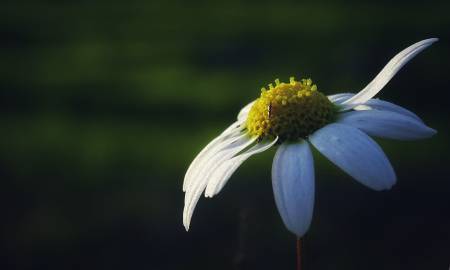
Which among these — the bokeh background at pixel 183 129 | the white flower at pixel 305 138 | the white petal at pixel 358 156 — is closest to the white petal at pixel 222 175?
the white flower at pixel 305 138

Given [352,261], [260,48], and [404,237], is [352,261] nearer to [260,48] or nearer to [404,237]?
[404,237]

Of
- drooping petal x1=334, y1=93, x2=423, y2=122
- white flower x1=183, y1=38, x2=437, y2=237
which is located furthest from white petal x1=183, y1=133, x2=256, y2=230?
drooping petal x1=334, y1=93, x2=423, y2=122

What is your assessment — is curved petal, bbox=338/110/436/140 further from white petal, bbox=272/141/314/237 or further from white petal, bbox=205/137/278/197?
white petal, bbox=205/137/278/197

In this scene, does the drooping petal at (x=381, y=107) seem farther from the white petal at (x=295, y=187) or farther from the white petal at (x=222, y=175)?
the white petal at (x=222, y=175)

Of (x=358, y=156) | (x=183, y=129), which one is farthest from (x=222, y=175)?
(x=183, y=129)

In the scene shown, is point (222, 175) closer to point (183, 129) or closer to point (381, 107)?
point (381, 107)

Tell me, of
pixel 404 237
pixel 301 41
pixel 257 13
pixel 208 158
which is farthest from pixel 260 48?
pixel 208 158

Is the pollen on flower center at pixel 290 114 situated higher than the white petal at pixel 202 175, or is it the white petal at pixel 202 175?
the pollen on flower center at pixel 290 114
